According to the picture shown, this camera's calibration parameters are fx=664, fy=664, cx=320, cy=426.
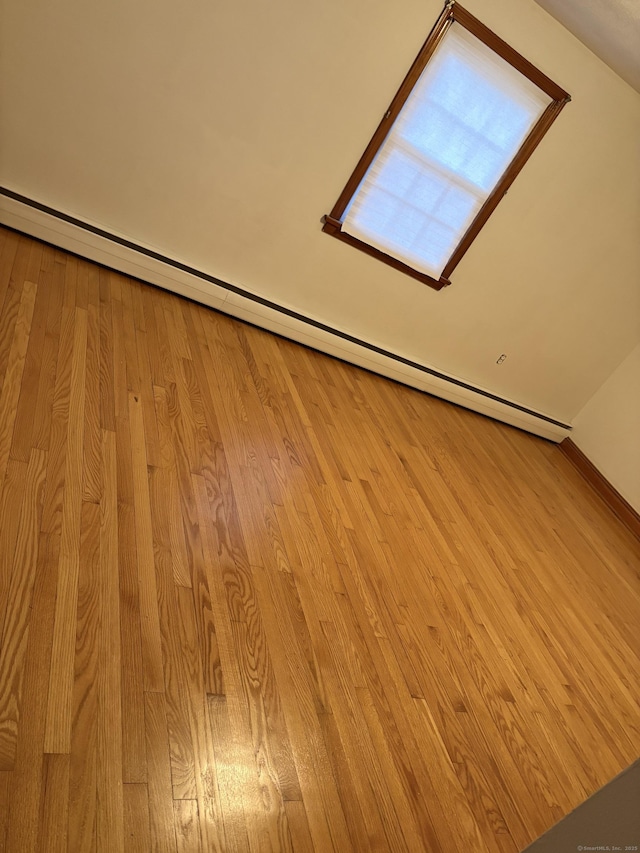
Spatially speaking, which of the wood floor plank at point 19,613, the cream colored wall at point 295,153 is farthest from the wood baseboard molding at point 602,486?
the wood floor plank at point 19,613

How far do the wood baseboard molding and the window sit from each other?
1.93 metres

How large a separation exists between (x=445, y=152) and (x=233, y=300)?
5.22 feet

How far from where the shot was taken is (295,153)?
12.7ft

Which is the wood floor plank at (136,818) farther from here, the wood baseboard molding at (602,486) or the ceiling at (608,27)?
the wood baseboard molding at (602,486)

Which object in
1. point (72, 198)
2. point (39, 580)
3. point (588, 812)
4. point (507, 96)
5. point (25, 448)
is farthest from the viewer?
point (507, 96)

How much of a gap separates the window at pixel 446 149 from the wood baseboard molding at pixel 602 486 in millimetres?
1925

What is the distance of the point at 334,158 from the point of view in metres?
3.95

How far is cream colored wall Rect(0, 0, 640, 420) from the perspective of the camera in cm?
346

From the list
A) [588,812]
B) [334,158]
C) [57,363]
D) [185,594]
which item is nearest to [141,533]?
[185,594]

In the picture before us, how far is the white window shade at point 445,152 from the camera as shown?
3889 millimetres

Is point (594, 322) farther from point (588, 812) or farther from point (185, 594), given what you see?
point (588, 812)

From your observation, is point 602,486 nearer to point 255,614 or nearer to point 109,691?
point 255,614

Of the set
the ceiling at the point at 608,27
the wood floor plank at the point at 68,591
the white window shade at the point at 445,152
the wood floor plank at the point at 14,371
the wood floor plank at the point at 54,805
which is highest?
the ceiling at the point at 608,27

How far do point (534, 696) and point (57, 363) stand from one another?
232cm
